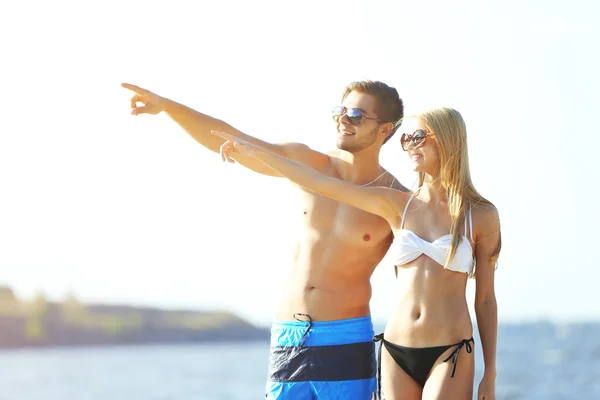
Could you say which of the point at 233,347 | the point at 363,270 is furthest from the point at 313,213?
the point at 233,347

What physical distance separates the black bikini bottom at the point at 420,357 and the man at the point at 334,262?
0.70 meters

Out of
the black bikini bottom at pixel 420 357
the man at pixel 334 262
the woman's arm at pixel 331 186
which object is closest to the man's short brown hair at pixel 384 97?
the man at pixel 334 262

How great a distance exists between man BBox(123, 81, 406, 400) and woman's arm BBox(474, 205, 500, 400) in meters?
0.77

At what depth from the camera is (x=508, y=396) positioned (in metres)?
29.6

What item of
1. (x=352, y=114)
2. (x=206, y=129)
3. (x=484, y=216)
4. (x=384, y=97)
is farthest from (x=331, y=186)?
(x=206, y=129)

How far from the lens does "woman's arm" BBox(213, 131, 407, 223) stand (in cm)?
461

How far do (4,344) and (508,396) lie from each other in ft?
76.2

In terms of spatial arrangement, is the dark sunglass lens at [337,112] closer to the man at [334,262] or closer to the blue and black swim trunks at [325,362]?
the man at [334,262]

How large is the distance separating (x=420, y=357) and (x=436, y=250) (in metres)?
0.46

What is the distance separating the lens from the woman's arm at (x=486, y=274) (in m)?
4.48

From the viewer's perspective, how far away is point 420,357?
173 inches

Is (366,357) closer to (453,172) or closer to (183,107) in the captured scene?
(453,172)

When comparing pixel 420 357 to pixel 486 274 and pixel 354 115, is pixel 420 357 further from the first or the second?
pixel 354 115

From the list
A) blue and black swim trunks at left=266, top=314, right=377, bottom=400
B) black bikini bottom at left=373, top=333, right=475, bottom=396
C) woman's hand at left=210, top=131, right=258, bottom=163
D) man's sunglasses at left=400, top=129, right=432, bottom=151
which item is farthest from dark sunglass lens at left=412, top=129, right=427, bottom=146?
blue and black swim trunks at left=266, top=314, right=377, bottom=400
